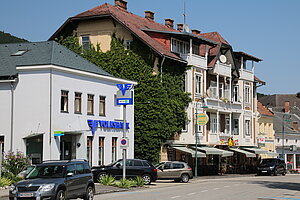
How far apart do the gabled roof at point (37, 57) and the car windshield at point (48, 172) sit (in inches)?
588

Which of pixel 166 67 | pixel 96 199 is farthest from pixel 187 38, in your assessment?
pixel 96 199

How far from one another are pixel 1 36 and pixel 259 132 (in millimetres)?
44451

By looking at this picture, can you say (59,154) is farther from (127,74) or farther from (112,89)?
(127,74)

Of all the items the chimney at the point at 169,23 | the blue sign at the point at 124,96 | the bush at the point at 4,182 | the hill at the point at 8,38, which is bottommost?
the bush at the point at 4,182

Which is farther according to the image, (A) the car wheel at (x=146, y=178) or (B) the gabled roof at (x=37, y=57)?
(B) the gabled roof at (x=37, y=57)

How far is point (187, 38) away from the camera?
171 ft

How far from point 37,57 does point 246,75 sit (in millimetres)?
33481

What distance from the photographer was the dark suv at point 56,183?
20.0 meters

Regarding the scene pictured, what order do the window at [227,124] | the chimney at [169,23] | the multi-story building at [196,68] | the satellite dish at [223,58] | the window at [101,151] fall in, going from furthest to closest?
the window at [227,124] → the chimney at [169,23] → the satellite dish at [223,58] → the multi-story building at [196,68] → the window at [101,151]

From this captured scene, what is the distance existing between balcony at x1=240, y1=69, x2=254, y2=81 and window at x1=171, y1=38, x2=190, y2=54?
12963mm

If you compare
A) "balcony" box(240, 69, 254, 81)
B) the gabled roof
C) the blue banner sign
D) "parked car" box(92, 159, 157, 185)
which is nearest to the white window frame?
"balcony" box(240, 69, 254, 81)

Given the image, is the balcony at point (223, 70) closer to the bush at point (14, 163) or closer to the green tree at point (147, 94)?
the green tree at point (147, 94)

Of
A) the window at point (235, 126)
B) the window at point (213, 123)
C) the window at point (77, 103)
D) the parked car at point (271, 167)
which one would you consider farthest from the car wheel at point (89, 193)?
the window at point (235, 126)

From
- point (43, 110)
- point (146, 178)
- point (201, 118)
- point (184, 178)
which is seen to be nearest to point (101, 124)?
point (43, 110)
